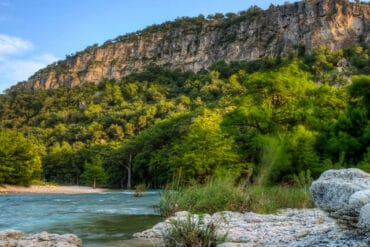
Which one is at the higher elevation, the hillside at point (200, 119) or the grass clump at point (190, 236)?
the hillside at point (200, 119)

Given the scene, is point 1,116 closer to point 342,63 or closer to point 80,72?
point 80,72

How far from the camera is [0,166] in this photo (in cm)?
6141

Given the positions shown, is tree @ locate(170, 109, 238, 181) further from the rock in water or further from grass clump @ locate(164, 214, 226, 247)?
the rock in water

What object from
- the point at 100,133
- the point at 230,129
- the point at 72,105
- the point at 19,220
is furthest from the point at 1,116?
the point at 19,220

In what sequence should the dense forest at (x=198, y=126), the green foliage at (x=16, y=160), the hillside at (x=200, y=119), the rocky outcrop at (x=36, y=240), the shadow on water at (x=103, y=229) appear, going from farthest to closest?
the green foliage at (x=16, y=160) < the hillside at (x=200, y=119) < the dense forest at (x=198, y=126) < the shadow on water at (x=103, y=229) < the rocky outcrop at (x=36, y=240)

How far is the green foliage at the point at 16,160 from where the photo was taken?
62.5m

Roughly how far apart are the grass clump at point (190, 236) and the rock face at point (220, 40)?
12093 cm

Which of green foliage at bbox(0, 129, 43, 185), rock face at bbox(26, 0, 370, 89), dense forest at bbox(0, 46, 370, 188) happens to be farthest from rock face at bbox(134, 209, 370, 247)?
rock face at bbox(26, 0, 370, 89)

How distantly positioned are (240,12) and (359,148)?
152 meters

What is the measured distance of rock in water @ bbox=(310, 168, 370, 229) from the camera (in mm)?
6426

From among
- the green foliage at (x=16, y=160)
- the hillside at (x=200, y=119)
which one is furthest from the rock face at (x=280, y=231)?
the green foliage at (x=16, y=160)

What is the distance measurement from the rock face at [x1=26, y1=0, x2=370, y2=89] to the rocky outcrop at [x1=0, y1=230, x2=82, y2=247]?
121m

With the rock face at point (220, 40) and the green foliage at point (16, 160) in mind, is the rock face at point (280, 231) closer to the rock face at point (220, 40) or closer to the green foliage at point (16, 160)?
the green foliage at point (16, 160)

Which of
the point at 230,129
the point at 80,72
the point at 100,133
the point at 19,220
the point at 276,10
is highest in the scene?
the point at 276,10
